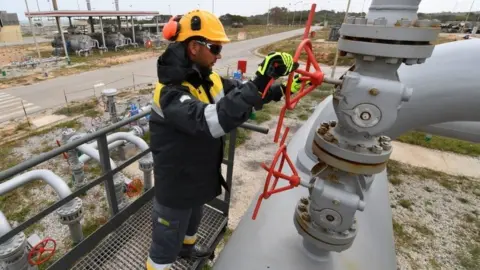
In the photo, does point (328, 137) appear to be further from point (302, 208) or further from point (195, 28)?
point (195, 28)

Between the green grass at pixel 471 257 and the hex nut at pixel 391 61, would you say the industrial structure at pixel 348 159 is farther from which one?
the green grass at pixel 471 257

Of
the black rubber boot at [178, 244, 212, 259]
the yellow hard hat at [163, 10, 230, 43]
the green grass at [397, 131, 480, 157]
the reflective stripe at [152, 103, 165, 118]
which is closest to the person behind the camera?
the yellow hard hat at [163, 10, 230, 43]

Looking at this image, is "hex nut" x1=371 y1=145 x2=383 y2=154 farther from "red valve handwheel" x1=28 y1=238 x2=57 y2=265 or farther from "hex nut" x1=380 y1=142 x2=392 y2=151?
"red valve handwheel" x1=28 y1=238 x2=57 y2=265

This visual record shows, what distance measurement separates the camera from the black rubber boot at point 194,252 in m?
2.76

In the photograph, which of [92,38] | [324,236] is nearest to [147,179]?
[324,236]

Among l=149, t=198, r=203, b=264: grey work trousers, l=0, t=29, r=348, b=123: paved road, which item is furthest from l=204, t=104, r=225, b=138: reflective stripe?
l=0, t=29, r=348, b=123: paved road

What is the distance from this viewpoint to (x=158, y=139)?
6.49ft

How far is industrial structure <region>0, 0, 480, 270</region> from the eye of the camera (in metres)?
1.14

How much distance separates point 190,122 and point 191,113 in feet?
0.17

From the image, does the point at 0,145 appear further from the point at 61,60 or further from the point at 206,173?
the point at 61,60

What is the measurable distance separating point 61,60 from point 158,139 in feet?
74.4

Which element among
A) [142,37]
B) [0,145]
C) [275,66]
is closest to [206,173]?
[275,66]

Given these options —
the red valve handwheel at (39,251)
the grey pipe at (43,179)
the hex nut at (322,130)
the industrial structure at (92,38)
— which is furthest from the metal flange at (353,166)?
the industrial structure at (92,38)

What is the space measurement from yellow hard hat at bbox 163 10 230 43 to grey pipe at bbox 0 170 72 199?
1794 millimetres
